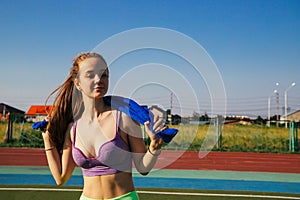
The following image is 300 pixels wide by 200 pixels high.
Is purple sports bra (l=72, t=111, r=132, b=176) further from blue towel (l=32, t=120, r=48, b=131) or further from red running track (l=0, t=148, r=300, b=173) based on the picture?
red running track (l=0, t=148, r=300, b=173)

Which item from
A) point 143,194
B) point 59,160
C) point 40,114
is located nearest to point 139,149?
point 59,160

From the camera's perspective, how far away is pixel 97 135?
1.96m

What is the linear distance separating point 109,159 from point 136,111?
32 centimetres

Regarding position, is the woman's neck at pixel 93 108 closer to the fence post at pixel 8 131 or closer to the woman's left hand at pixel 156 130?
the woman's left hand at pixel 156 130

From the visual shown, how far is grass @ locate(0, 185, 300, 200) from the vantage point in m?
6.29

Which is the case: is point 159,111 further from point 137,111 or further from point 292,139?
A: point 292,139

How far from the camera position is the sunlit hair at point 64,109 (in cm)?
207

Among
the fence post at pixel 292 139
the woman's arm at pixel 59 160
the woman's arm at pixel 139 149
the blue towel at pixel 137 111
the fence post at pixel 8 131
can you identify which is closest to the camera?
the blue towel at pixel 137 111

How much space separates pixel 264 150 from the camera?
691 inches

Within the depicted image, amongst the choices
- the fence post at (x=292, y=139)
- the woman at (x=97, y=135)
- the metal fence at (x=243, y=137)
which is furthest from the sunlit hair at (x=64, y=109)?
the fence post at (x=292, y=139)

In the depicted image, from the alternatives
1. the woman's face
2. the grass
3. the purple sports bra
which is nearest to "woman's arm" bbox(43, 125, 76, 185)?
the purple sports bra

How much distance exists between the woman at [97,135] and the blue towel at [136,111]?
35 mm

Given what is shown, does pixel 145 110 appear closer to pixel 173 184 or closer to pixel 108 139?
pixel 108 139

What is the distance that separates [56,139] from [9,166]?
951 cm
